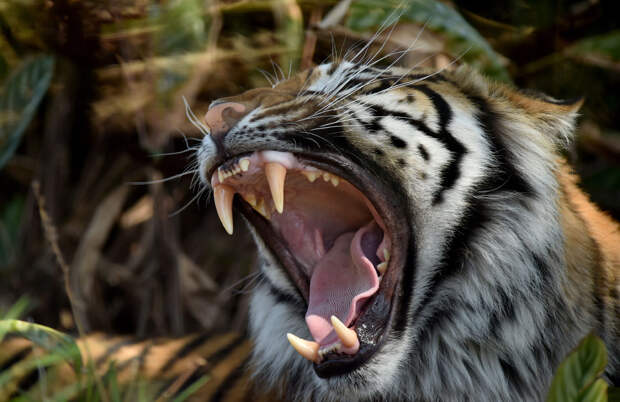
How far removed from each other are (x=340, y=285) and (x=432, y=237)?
0.69 ft

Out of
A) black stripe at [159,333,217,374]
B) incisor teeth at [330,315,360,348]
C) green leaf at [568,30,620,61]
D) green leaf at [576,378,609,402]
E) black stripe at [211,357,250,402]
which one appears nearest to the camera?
green leaf at [576,378,609,402]

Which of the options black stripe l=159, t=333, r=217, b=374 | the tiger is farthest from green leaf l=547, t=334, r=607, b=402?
black stripe l=159, t=333, r=217, b=374

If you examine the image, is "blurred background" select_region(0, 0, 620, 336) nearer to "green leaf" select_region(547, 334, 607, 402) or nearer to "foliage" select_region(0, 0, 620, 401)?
"foliage" select_region(0, 0, 620, 401)

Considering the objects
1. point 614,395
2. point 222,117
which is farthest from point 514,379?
point 222,117

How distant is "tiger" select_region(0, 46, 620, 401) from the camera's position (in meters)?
1.17

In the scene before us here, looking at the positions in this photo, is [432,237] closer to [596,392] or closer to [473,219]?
[473,219]

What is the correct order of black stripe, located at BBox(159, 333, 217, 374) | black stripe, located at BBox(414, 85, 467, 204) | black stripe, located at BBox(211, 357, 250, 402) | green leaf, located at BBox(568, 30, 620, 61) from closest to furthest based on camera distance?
black stripe, located at BBox(414, 85, 467, 204) → black stripe, located at BBox(211, 357, 250, 402) → black stripe, located at BBox(159, 333, 217, 374) → green leaf, located at BBox(568, 30, 620, 61)

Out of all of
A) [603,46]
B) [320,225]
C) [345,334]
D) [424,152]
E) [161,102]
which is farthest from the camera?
[161,102]

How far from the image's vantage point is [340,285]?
131 centimetres

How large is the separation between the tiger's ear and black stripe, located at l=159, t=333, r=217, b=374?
1046 mm

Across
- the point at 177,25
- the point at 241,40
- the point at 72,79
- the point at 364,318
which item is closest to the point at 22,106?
the point at 72,79

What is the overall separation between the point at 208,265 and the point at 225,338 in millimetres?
888

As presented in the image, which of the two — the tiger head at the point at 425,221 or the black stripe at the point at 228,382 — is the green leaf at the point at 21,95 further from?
the tiger head at the point at 425,221

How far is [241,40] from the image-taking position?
7.46ft
